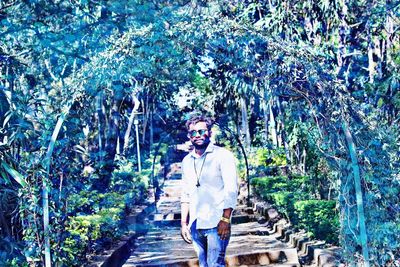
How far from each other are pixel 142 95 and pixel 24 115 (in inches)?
538

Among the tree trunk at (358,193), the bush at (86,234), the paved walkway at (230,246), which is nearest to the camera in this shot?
the tree trunk at (358,193)

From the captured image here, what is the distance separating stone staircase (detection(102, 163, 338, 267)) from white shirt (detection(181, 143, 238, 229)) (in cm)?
216

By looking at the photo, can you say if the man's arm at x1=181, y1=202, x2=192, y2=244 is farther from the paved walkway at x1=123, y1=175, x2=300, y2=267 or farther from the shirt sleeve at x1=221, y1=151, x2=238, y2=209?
the paved walkway at x1=123, y1=175, x2=300, y2=267

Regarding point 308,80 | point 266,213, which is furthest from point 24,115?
point 266,213

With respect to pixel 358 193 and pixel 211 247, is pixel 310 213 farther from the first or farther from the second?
pixel 211 247

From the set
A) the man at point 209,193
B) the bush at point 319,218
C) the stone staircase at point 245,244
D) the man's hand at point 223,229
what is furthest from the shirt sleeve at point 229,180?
the bush at point 319,218

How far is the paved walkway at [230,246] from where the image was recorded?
22.7 ft

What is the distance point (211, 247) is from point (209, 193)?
0.42m

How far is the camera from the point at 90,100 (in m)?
5.76

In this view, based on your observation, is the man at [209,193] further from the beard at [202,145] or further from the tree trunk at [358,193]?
the tree trunk at [358,193]

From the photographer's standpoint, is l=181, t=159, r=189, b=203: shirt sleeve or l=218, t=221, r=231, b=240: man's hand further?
l=181, t=159, r=189, b=203: shirt sleeve

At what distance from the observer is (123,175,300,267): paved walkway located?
22.7 ft

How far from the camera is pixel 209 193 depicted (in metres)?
4.20

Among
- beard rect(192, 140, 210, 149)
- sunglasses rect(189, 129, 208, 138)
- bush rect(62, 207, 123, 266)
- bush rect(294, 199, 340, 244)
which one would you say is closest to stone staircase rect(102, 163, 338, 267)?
bush rect(294, 199, 340, 244)
